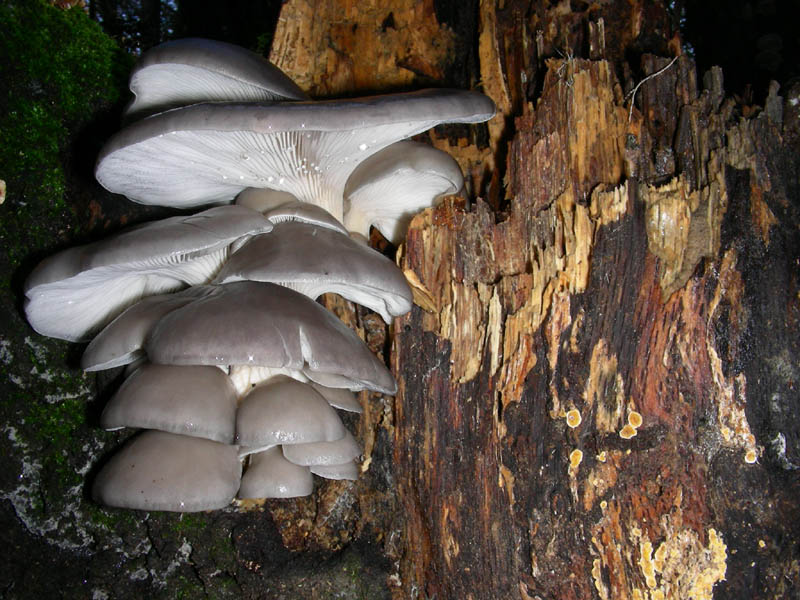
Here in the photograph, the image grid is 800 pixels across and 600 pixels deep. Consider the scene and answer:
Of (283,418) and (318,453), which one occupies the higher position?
(283,418)

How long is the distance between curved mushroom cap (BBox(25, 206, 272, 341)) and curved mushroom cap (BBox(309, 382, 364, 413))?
32.4 inches

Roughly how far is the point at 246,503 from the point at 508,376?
4.82ft

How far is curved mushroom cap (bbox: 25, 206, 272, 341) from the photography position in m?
2.33

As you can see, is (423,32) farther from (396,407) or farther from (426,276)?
(396,407)

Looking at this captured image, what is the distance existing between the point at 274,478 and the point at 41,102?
2.39m

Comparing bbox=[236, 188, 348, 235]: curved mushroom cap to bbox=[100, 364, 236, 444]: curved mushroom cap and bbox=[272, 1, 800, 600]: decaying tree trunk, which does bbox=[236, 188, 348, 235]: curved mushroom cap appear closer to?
bbox=[272, 1, 800, 600]: decaying tree trunk

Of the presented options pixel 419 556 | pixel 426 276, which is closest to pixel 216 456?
pixel 419 556

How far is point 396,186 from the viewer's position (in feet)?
10.0

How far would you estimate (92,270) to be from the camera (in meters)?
2.41

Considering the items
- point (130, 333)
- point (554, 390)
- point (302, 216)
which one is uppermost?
point (302, 216)

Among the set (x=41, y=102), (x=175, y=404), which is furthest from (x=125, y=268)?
(x=41, y=102)

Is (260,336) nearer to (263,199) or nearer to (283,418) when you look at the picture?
(283,418)

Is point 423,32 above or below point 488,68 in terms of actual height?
above

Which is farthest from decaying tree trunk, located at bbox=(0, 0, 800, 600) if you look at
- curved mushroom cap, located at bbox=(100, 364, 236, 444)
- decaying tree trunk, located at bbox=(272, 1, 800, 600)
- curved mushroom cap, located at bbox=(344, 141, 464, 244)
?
curved mushroom cap, located at bbox=(100, 364, 236, 444)
